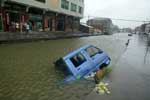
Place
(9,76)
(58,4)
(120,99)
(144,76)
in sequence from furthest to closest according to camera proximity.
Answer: (58,4) → (144,76) → (9,76) → (120,99)

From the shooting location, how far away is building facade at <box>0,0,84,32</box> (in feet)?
84.3

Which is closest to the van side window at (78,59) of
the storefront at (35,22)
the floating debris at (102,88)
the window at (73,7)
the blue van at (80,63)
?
the blue van at (80,63)

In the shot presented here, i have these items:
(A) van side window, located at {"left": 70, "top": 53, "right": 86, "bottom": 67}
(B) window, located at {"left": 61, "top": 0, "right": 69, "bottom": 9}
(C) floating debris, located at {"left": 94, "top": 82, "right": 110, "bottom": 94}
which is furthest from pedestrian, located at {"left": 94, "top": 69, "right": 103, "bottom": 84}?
(B) window, located at {"left": 61, "top": 0, "right": 69, "bottom": 9}

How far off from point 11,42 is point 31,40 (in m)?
3.93

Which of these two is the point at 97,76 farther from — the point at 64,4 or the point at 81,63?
the point at 64,4

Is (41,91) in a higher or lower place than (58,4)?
lower

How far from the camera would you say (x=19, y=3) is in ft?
87.6

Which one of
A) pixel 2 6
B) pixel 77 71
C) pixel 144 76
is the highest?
pixel 2 6

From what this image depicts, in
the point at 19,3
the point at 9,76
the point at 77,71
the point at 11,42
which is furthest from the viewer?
the point at 19,3

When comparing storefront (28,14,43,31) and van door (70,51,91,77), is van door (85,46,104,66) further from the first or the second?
storefront (28,14,43,31)

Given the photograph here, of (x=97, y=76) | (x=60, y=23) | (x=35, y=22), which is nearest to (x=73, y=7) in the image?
(x=60, y=23)

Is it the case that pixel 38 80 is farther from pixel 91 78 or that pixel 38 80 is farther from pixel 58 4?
pixel 58 4

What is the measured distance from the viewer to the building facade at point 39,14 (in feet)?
84.3

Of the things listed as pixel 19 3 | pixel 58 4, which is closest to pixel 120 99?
pixel 19 3
